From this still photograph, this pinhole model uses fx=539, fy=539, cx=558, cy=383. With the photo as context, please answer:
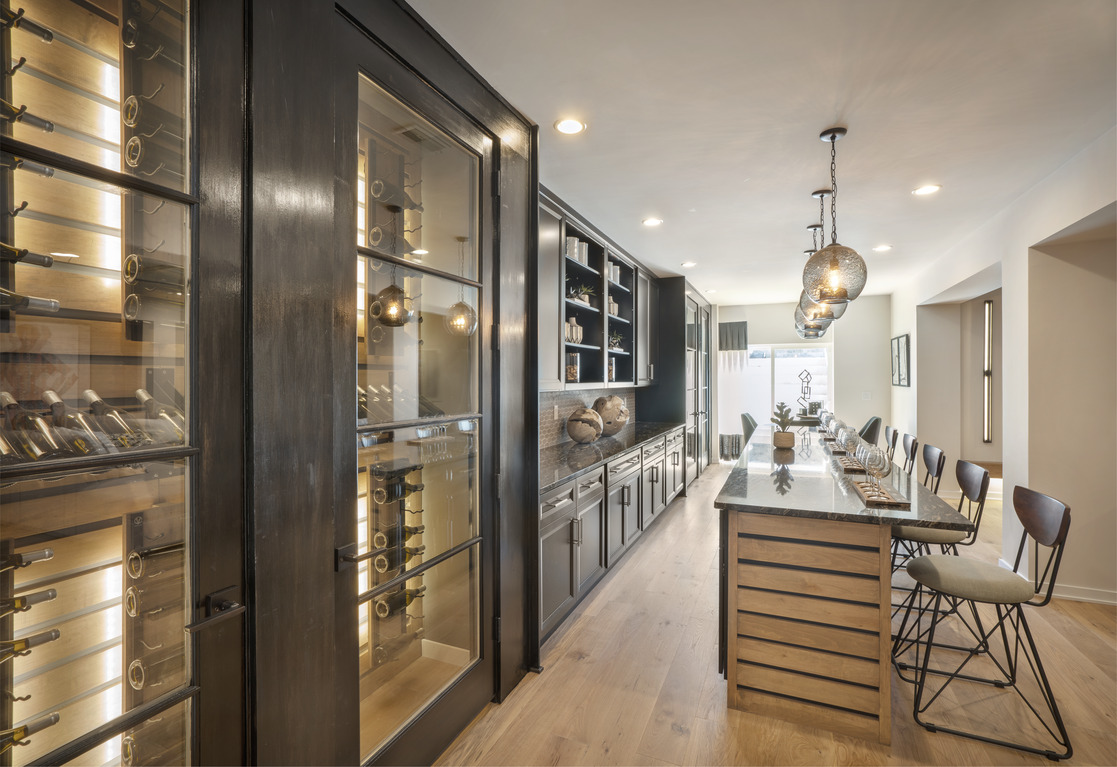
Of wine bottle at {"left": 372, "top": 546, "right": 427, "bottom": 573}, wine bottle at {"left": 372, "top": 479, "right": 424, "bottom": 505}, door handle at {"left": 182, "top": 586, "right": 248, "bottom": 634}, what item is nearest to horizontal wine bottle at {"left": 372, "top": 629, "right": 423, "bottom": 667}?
wine bottle at {"left": 372, "top": 546, "right": 427, "bottom": 573}

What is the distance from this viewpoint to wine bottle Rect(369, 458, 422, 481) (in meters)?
1.73

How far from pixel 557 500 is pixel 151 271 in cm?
219

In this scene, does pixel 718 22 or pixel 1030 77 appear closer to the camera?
pixel 718 22

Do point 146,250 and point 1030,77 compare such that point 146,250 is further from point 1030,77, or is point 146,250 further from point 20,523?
point 1030,77

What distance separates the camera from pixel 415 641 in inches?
75.8

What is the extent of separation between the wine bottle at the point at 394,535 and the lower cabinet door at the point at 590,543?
4.87 ft

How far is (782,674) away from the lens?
2.28 meters

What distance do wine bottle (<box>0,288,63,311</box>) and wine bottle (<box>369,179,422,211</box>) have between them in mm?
949

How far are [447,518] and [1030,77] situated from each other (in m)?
2.87

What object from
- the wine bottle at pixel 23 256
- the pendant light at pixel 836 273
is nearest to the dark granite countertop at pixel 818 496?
the pendant light at pixel 836 273

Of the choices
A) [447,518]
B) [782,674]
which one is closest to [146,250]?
[447,518]

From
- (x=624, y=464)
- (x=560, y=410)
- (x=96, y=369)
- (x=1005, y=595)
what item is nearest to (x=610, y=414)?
(x=560, y=410)

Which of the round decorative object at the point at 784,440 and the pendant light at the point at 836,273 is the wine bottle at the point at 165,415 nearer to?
the pendant light at the point at 836,273

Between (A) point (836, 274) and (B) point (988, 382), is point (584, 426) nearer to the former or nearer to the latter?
(A) point (836, 274)
